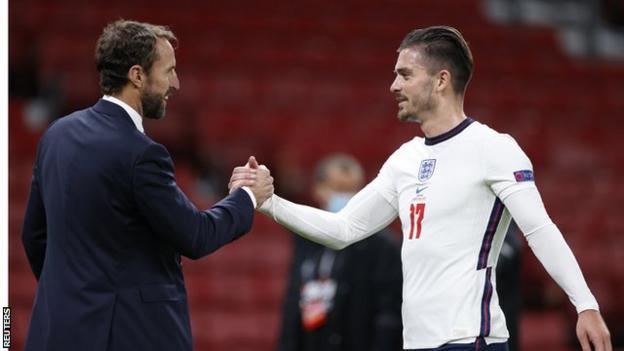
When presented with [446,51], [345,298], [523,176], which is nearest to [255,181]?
[446,51]

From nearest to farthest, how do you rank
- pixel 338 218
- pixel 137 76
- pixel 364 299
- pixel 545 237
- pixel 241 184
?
pixel 545 237
pixel 137 76
pixel 241 184
pixel 338 218
pixel 364 299

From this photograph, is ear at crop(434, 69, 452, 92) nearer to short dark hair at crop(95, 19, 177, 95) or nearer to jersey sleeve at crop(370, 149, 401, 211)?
jersey sleeve at crop(370, 149, 401, 211)

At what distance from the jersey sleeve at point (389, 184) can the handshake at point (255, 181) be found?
376 mm

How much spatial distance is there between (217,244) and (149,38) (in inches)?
27.5

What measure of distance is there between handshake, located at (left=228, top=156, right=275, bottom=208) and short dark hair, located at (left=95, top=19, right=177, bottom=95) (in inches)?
21.0

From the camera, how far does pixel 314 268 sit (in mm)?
6129

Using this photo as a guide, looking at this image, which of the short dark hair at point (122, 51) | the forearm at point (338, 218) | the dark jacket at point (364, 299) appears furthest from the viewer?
the dark jacket at point (364, 299)

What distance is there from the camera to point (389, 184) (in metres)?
4.16

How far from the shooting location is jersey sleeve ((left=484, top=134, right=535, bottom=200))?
12.3 feet

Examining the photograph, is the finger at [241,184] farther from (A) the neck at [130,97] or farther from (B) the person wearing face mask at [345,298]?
(B) the person wearing face mask at [345,298]

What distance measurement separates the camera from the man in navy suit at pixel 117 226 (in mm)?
3689

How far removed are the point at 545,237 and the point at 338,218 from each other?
81 cm

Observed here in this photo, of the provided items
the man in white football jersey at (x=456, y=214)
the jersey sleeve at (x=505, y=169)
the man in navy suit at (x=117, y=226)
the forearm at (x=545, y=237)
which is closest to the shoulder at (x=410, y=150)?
the man in white football jersey at (x=456, y=214)

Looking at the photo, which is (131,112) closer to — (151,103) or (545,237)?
(151,103)
